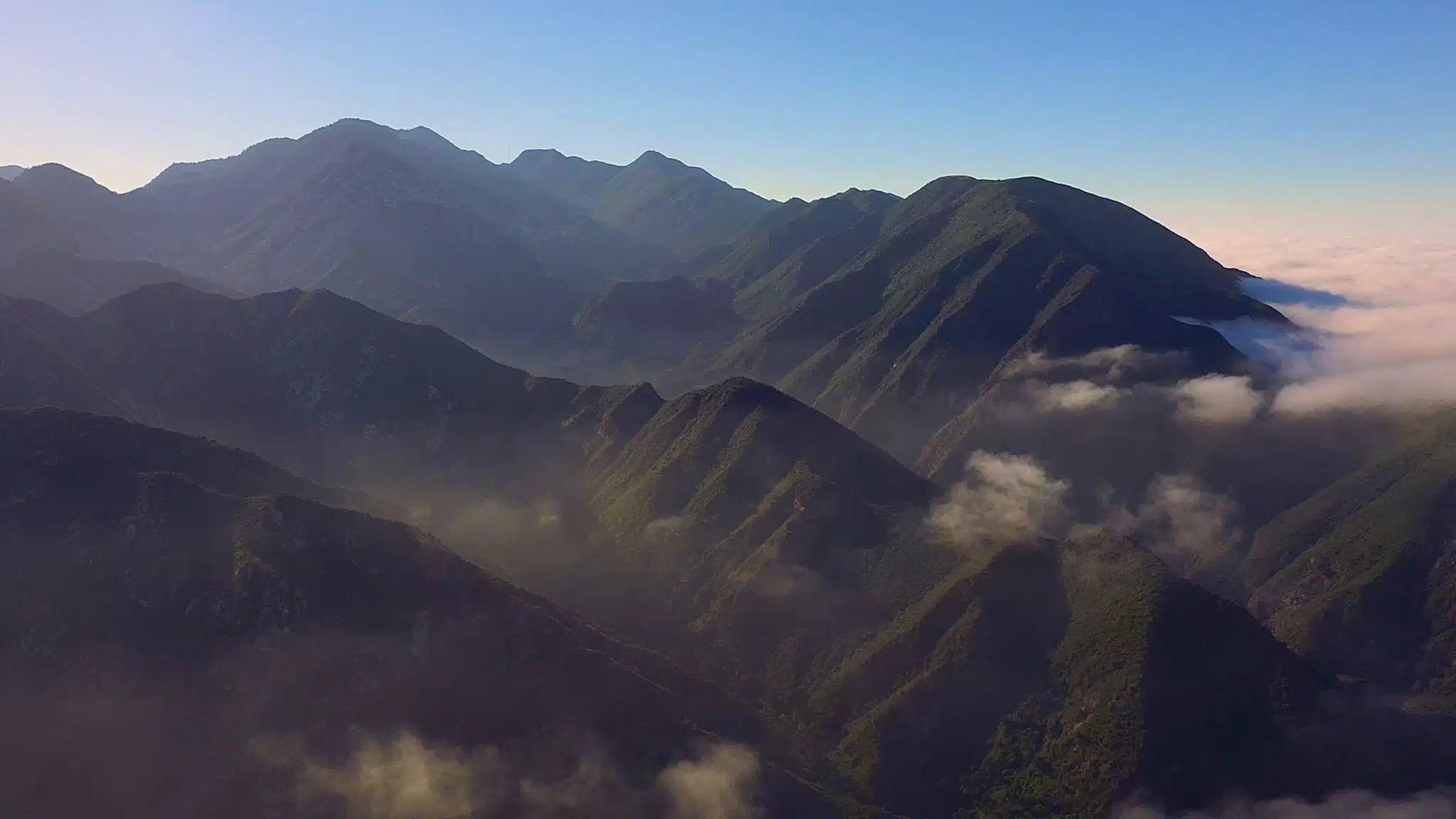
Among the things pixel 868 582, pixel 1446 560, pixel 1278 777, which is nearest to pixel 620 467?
pixel 868 582

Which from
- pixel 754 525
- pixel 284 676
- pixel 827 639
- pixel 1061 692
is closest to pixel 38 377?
pixel 284 676

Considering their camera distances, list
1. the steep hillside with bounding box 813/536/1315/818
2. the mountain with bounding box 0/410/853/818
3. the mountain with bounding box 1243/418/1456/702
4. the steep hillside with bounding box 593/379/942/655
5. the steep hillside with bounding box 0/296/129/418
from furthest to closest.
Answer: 1. the mountain with bounding box 1243/418/1456/702
2. the steep hillside with bounding box 0/296/129/418
3. the steep hillside with bounding box 593/379/942/655
4. the steep hillside with bounding box 813/536/1315/818
5. the mountain with bounding box 0/410/853/818

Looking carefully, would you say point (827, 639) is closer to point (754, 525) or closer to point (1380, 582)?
point (754, 525)

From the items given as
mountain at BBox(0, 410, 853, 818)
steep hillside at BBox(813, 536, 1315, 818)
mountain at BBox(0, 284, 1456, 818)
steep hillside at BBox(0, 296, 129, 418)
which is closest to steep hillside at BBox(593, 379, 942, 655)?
mountain at BBox(0, 284, 1456, 818)

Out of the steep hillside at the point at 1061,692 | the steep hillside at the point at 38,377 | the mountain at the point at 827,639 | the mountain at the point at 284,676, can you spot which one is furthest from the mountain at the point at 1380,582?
the steep hillside at the point at 38,377

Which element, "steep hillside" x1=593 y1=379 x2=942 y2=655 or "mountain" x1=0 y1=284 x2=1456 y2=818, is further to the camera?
"steep hillside" x1=593 y1=379 x2=942 y2=655

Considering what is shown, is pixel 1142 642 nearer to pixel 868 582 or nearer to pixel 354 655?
pixel 868 582

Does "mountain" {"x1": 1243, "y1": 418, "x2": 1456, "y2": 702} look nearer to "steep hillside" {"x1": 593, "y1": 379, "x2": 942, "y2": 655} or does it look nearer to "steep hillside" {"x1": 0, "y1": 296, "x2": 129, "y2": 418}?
"steep hillside" {"x1": 593, "y1": 379, "x2": 942, "y2": 655}
